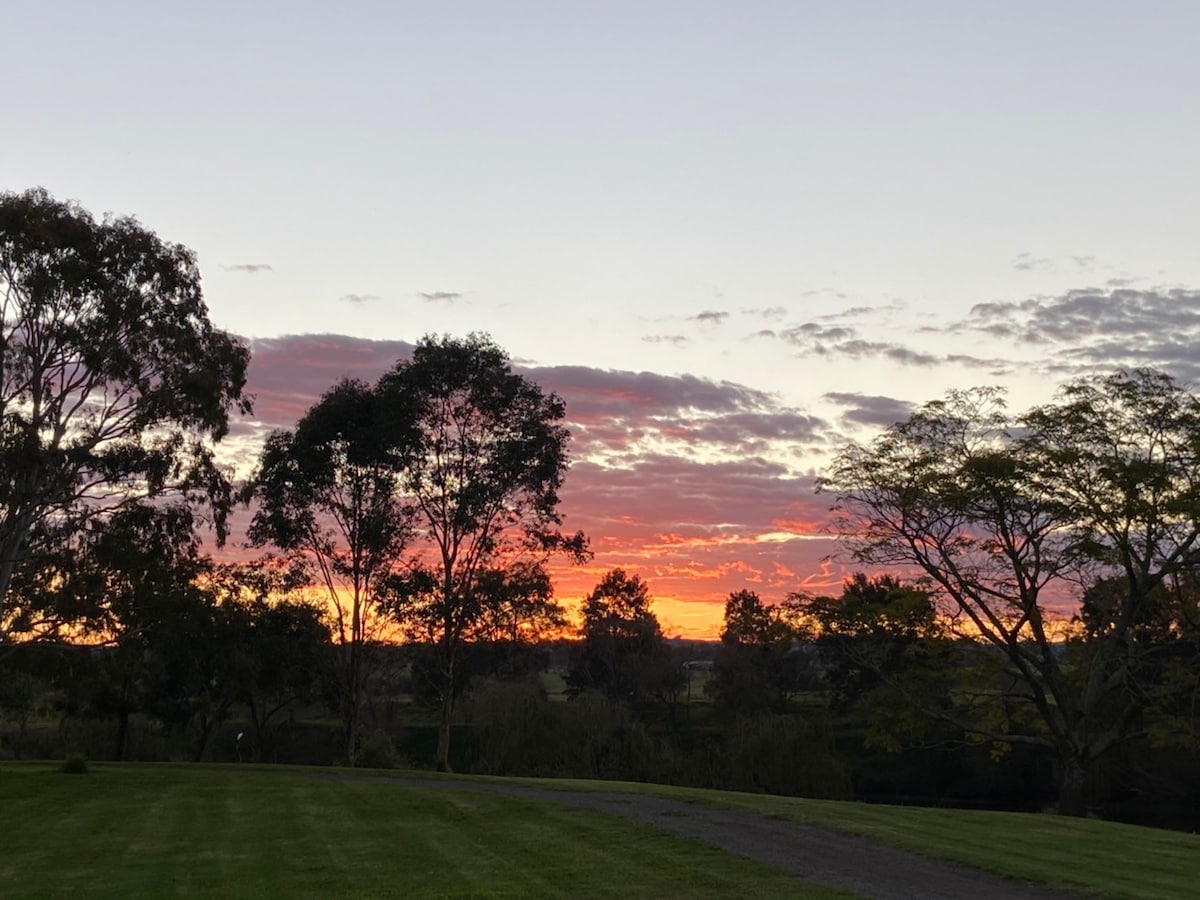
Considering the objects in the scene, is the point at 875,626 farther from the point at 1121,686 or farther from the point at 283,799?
the point at 283,799

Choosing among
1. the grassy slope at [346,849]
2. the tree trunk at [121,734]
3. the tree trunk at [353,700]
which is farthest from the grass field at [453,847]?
the tree trunk at [121,734]

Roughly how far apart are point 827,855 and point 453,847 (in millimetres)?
6415

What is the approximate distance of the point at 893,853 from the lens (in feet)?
57.0

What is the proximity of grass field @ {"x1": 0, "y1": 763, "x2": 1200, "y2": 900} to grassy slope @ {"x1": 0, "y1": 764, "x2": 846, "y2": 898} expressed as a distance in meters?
0.05

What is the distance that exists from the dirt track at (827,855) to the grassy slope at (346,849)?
0.63 m

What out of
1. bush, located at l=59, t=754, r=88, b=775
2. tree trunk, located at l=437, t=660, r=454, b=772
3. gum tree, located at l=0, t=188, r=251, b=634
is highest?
gum tree, located at l=0, t=188, r=251, b=634

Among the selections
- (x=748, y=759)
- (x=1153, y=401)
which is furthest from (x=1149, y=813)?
(x=1153, y=401)

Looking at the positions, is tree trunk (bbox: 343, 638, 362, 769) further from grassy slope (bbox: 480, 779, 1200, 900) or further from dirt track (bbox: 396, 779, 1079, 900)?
dirt track (bbox: 396, 779, 1079, 900)

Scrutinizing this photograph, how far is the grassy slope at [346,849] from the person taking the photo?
1538cm

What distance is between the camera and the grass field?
1542cm

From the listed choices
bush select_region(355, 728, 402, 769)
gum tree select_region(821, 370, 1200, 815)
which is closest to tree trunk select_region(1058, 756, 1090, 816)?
gum tree select_region(821, 370, 1200, 815)

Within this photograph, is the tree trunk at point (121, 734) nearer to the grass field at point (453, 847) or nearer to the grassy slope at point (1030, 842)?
the grass field at point (453, 847)

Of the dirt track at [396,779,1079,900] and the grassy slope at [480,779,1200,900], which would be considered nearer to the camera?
the dirt track at [396,779,1079,900]

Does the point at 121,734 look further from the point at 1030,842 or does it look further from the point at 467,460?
the point at 1030,842
